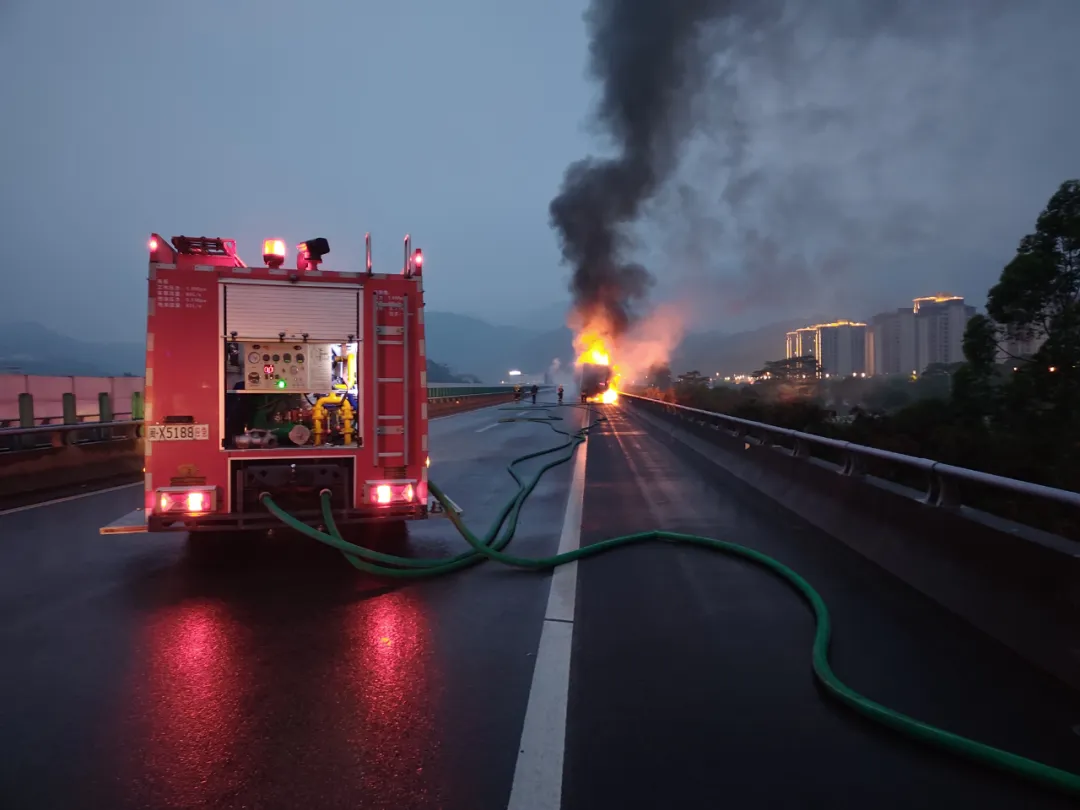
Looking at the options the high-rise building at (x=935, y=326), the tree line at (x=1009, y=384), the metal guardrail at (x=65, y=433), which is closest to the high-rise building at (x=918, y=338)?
the high-rise building at (x=935, y=326)

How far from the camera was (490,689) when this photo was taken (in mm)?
4215

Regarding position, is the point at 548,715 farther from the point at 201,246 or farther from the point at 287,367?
the point at 201,246

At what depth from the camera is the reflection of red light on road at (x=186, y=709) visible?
10.6 feet

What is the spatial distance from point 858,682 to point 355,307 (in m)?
5.36

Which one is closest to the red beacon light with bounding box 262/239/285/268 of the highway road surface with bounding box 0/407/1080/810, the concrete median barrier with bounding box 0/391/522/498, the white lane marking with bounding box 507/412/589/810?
the highway road surface with bounding box 0/407/1080/810

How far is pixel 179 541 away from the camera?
28.0 ft

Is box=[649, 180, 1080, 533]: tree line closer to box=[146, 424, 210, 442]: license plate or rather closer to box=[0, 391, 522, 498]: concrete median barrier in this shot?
box=[146, 424, 210, 442]: license plate

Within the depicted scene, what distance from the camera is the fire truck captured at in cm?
682

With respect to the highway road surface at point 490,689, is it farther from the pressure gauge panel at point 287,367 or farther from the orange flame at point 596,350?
the orange flame at point 596,350

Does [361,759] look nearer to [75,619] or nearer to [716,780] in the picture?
[716,780]

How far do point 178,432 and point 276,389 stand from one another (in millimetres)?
1105

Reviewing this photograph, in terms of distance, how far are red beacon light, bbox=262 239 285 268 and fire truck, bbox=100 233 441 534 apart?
12 mm

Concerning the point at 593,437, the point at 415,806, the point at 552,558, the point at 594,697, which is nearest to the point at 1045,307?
the point at 593,437

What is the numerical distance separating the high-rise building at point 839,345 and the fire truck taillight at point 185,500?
49.0 metres
